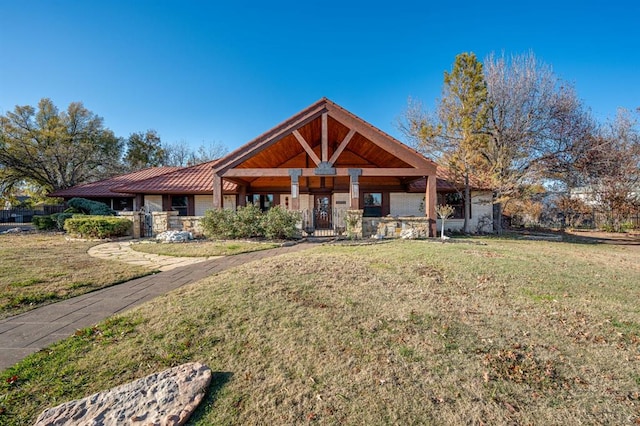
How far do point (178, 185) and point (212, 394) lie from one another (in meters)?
16.3

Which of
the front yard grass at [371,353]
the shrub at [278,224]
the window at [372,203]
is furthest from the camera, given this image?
the window at [372,203]

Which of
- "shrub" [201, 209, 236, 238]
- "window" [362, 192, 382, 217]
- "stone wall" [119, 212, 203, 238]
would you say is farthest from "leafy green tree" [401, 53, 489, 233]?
"stone wall" [119, 212, 203, 238]

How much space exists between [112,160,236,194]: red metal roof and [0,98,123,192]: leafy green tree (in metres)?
10.8

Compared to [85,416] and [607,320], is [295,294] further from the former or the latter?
[607,320]

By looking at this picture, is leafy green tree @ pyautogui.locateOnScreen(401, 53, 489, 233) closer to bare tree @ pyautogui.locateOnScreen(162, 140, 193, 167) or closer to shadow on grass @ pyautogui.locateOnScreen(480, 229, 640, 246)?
shadow on grass @ pyautogui.locateOnScreen(480, 229, 640, 246)

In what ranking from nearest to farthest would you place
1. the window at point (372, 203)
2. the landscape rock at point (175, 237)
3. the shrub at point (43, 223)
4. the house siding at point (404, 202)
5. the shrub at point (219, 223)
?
the landscape rock at point (175, 237), the shrub at point (219, 223), the shrub at point (43, 223), the house siding at point (404, 202), the window at point (372, 203)

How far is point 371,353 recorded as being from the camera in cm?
301

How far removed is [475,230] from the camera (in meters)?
16.8

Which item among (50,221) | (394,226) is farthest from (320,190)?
(50,221)

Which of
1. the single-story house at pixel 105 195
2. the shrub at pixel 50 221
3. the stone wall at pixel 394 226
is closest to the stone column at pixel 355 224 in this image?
the stone wall at pixel 394 226

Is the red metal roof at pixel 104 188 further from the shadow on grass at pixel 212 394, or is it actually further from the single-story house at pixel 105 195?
the shadow on grass at pixel 212 394

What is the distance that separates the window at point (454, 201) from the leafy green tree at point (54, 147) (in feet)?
92.0

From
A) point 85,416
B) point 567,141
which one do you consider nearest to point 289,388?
point 85,416

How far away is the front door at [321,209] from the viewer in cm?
1705
